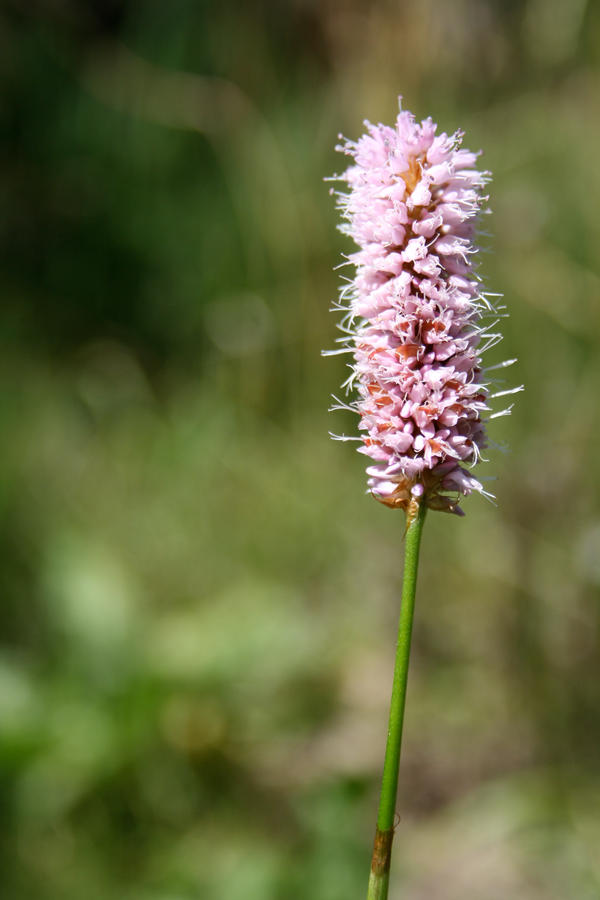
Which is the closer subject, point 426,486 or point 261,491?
point 426,486

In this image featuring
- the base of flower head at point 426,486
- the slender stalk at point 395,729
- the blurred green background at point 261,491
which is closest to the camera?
the slender stalk at point 395,729

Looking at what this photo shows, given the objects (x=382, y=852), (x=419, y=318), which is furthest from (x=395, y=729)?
(x=419, y=318)

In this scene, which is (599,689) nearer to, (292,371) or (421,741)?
(421,741)

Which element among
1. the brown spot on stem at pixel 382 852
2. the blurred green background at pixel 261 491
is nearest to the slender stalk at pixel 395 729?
the brown spot on stem at pixel 382 852

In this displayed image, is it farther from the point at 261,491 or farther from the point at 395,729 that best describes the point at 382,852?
the point at 261,491

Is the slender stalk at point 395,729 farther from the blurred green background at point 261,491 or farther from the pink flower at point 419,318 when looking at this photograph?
the blurred green background at point 261,491

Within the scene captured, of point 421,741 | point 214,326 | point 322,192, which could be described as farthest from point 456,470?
point 322,192

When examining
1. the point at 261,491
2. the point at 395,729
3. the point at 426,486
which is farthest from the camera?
the point at 261,491
